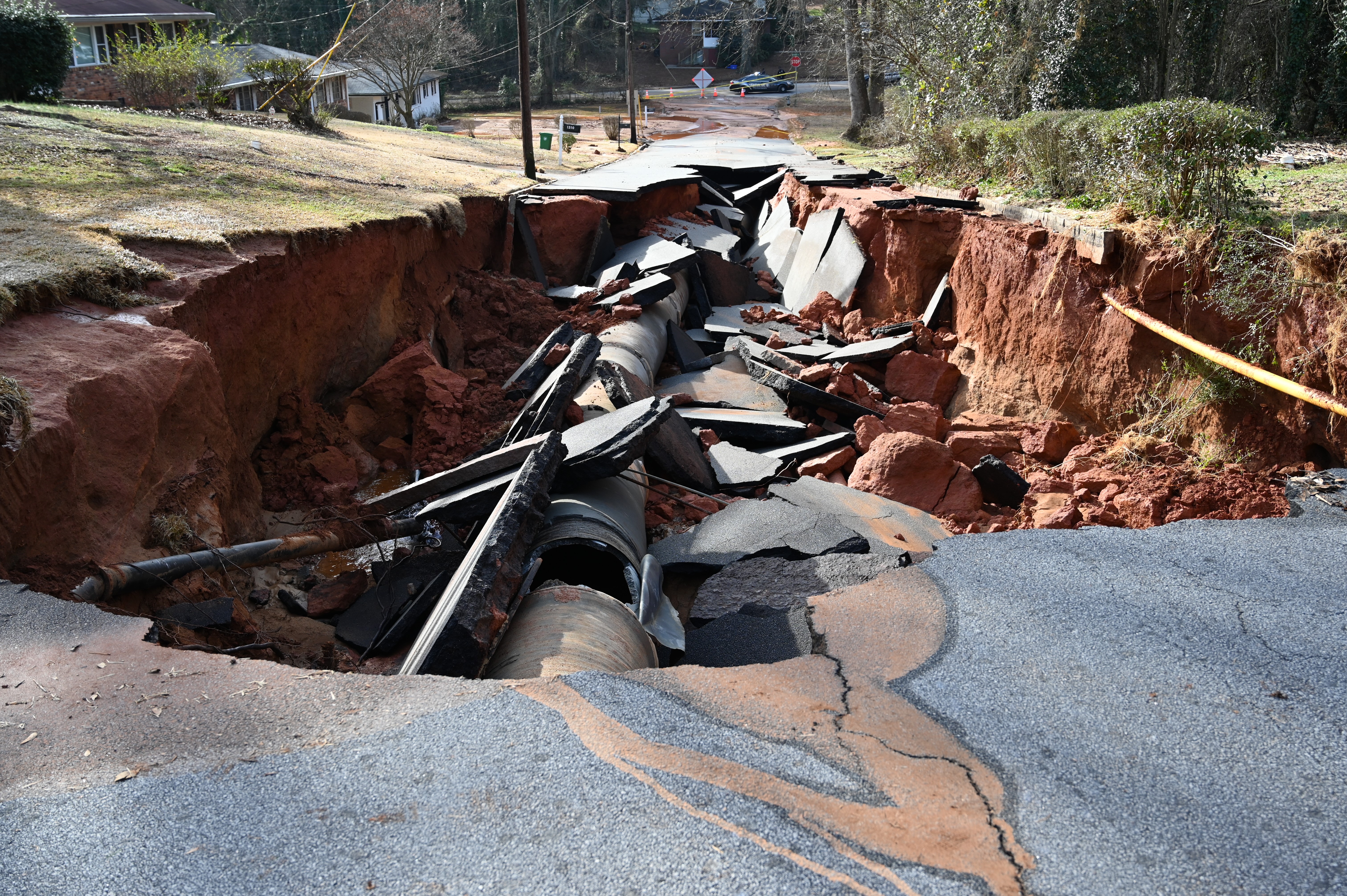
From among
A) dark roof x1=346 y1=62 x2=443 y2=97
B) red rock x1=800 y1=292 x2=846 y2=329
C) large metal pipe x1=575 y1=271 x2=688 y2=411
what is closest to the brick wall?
dark roof x1=346 y1=62 x2=443 y2=97

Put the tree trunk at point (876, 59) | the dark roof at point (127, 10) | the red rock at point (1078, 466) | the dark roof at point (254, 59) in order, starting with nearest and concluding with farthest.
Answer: the red rock at point (1078, 466) < the tree trunk at point (876, 59) < the dark roof at point (127, 10) < the dark roof at point (254, 59)

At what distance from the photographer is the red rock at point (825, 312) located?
11656mm

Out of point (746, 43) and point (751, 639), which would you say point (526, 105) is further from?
point (746, 43)

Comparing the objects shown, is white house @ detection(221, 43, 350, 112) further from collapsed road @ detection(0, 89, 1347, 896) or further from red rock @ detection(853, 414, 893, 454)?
collapsed road @ detection(0, 89, 1347, 896)

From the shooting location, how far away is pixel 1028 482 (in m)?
7.40

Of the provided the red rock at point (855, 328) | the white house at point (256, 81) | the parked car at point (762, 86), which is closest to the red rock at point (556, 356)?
the red rock at point (855, 328)

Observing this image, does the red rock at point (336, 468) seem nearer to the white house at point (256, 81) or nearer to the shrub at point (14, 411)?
the shrub at point (14, 411)

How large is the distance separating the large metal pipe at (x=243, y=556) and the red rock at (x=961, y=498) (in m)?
4.06

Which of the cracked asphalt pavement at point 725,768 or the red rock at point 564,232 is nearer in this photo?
the cracked asphalt pavement at point 725,768

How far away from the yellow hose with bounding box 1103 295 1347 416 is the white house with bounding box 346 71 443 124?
34.5m

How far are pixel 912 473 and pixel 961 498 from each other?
1.43ft

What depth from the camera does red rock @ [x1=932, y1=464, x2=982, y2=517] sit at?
6945mm

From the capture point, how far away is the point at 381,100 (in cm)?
3888

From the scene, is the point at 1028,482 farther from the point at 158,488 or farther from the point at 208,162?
the point at 208,162
